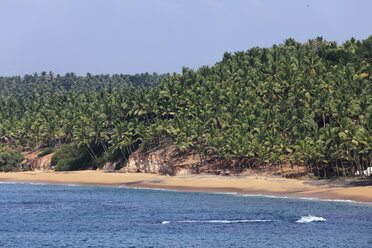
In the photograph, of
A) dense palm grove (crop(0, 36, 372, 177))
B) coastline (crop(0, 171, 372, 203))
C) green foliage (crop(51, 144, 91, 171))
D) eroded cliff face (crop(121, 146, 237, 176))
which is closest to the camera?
coastline (crop(0, 171, 372, 203))

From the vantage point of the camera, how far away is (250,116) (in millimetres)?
102500

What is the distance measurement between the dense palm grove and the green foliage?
0.65 metres

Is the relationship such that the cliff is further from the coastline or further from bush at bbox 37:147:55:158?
bush at bbox 37:147:55:158

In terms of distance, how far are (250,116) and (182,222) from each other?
156 ft

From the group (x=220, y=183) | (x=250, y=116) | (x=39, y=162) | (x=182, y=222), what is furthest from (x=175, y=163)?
(x=182, y=222)

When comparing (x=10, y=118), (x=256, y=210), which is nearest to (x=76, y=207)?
(x=256, y=210)

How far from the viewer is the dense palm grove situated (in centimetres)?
8819

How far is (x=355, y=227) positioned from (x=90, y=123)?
8385 cm

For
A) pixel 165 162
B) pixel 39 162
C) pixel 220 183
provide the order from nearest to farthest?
1. pixel 220 183
2. pixel 165 162
3. pixel 39 162

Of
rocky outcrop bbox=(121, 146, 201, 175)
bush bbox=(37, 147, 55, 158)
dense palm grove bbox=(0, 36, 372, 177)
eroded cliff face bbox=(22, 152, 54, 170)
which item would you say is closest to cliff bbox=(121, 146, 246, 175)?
rocky outcrop bbox=(121, 146, 201, 175)

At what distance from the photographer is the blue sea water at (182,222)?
4878 centimetres

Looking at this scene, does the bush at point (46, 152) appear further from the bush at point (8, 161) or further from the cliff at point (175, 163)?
the cliff at point (175, 163)

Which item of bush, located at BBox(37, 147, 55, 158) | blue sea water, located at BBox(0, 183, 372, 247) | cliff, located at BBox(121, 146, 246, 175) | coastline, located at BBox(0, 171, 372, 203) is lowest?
blue sea water, located at BBox(0, 183, 372, 247)

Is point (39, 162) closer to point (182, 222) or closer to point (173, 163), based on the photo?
point (173, 163)
